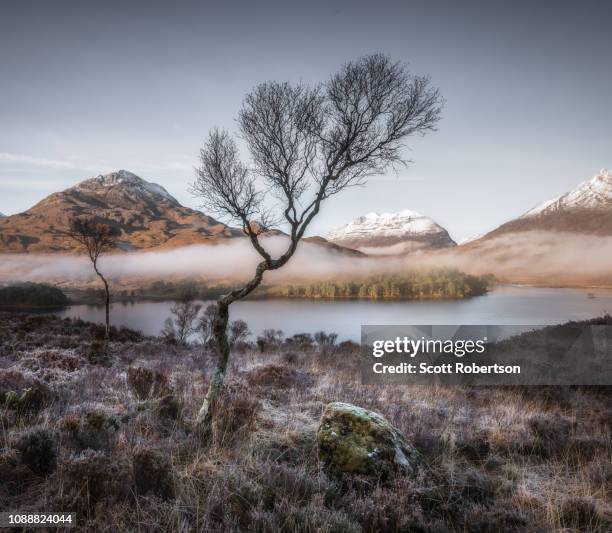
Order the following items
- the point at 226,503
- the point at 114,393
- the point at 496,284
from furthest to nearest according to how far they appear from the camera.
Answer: the point at 496,284, the point at 114,393, the point at 226,503

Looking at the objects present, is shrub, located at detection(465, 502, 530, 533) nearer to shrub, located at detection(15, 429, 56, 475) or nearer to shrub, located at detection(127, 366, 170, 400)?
shrub, located at detection(15, 429, 56, 475)

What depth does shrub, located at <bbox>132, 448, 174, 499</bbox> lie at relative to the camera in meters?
3.60

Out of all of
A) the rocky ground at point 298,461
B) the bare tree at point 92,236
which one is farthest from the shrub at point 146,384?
the bare tree at point 92,236

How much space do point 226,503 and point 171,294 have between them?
87.1m

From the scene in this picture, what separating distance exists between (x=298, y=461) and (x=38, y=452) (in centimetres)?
320

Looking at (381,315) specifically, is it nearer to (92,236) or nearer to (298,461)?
(92,236)

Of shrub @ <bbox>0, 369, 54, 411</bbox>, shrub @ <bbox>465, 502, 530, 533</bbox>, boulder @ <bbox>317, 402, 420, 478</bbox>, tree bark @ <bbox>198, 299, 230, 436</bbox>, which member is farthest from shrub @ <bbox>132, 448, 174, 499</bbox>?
shrub @ <bbox>0, 369, 54, 411</bbox>

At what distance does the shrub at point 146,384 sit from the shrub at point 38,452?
9.13 ft

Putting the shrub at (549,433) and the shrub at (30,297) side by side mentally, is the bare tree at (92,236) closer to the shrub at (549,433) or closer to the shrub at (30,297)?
the shrub at (549,433)

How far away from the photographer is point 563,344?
1191 cm

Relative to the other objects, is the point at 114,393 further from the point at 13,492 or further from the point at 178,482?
the point at 178,482

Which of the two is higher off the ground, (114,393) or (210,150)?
(210,150)

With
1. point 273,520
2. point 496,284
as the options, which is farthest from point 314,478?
A: point 496,284

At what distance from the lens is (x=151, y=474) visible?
3711mm
